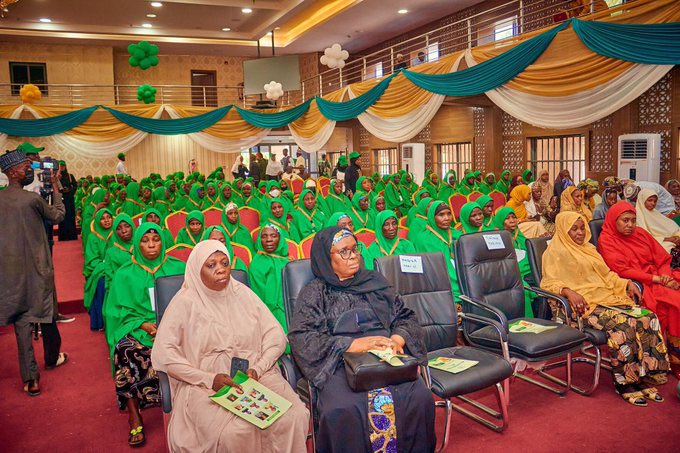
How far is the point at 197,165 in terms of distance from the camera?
59.3 feet

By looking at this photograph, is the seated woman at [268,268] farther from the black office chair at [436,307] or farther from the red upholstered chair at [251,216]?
the red upholstered chair at [251,216]

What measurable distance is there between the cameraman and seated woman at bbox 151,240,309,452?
156 centimetres

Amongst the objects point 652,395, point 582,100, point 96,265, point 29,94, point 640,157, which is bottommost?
Answer: point 652,395

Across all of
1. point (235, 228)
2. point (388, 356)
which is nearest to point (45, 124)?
point (235, 228)

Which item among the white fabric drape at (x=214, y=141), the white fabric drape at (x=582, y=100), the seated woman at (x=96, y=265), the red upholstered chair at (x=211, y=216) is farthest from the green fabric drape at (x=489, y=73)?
the white fabric drape at (x=214, y=141)

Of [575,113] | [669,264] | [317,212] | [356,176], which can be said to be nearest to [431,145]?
[356,176]

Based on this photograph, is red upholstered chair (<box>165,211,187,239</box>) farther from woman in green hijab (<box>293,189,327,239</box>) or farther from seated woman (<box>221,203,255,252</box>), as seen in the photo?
woman in green hijab (<box>293,189,327,239</box>)

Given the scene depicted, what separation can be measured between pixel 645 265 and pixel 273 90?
12208mm

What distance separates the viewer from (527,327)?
3412 millimetres

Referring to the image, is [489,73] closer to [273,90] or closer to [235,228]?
[235,228]

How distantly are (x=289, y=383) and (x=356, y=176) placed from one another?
31.0ft

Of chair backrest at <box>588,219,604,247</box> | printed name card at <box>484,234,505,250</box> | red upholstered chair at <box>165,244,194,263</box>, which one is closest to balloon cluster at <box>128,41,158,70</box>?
red upholstered chair at <box>165,244,194,263</box>

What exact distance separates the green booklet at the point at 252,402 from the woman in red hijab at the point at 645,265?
2730 mm

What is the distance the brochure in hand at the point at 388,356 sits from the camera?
2396mm
